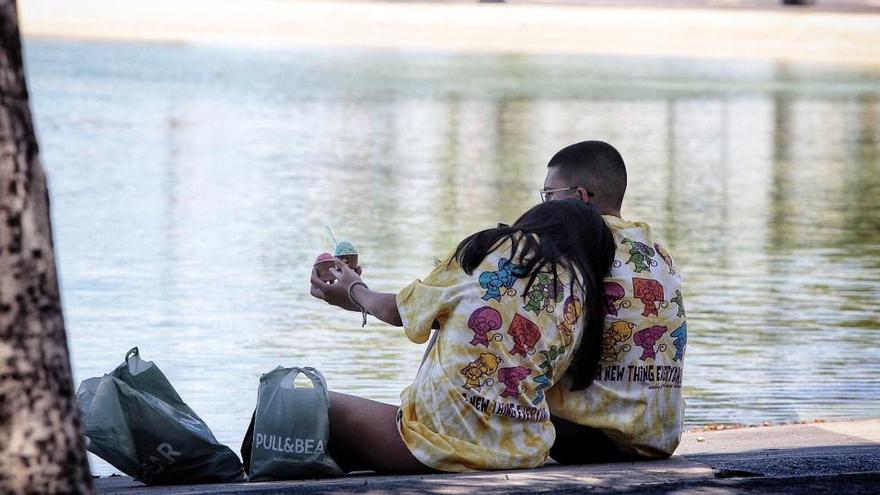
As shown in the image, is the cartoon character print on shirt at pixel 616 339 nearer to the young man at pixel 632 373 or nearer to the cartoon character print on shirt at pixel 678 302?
the young man at pixel 632 373

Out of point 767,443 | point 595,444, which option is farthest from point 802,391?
point 595,444

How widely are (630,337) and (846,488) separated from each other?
2.54ft

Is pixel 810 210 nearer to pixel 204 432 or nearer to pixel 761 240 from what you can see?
pixel 761 240

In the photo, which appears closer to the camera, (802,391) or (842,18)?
(802,391)

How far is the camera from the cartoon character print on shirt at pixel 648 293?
5031 mm

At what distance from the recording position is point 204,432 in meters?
5.10

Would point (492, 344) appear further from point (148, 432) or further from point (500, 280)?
point (148, 432)

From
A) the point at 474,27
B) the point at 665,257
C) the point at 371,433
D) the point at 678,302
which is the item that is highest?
the point at 474,27

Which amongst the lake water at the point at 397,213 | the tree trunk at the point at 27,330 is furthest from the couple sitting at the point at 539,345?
the lake water at the point at 397,213

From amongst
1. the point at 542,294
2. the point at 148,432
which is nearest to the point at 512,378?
the point at 542,294

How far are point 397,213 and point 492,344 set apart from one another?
451 inches

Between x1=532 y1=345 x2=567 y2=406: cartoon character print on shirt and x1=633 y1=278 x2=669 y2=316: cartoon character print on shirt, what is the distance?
35 cm

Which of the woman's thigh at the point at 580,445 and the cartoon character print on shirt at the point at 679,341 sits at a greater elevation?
the cartoon character print on shirt at the point at 679,341

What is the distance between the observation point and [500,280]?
4730 millimetres
